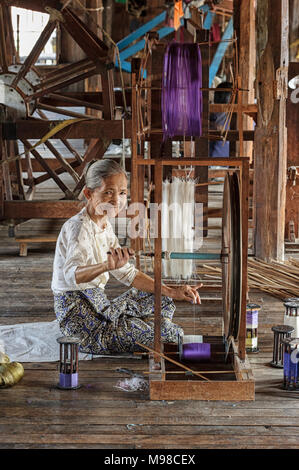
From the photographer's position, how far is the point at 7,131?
18.3ft

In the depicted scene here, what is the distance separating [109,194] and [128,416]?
0.96 meters

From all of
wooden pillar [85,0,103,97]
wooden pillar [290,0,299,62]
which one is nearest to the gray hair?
wooden pillar [85,0,103,97]

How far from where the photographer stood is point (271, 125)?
17.0 ft

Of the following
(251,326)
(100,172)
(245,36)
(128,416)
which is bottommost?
(128,416)

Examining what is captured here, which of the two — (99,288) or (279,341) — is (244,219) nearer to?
(279,341)

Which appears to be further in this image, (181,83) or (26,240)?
(26,240)

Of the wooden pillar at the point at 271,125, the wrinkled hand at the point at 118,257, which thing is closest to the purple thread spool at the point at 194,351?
the wrinkled hand at the point at 118,257

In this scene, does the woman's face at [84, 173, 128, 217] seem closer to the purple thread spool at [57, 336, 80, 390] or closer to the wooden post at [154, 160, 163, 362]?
the wooden post at [154, 160, 163, 362]

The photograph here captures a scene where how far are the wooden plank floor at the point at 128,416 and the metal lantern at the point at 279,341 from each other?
0.16 feet

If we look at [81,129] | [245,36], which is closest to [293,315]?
[81,129]

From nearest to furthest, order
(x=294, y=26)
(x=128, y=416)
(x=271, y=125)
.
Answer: (x=128, y=416), (x=271, y=125), (x=294, y=26)

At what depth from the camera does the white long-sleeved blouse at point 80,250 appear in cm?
293

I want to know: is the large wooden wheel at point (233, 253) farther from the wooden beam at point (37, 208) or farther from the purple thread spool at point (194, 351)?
the wooden beam at point (37, 208)
